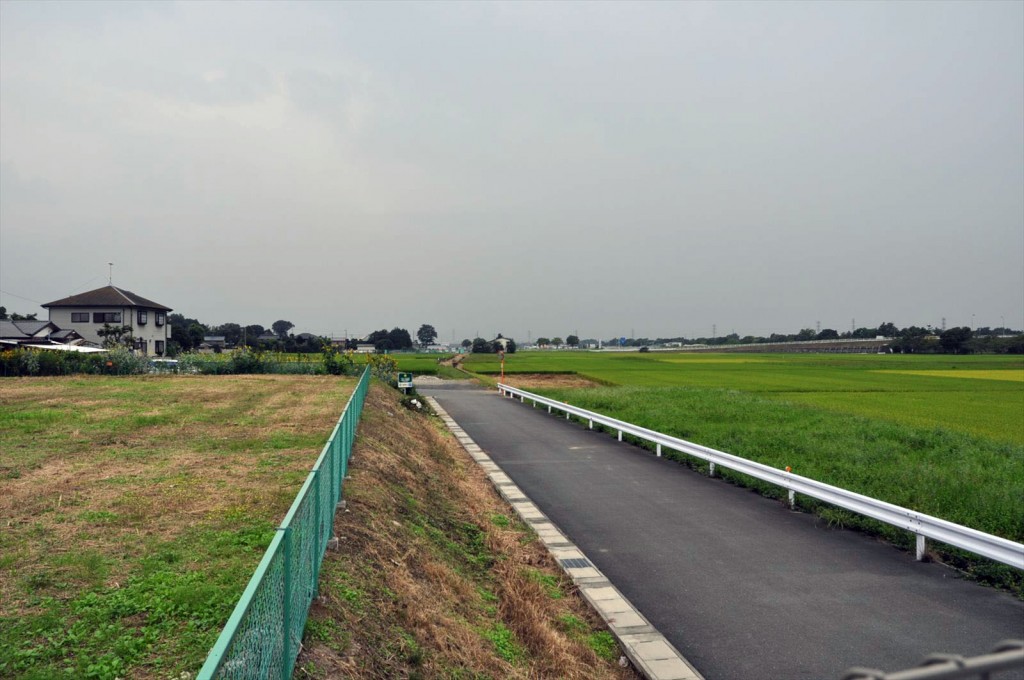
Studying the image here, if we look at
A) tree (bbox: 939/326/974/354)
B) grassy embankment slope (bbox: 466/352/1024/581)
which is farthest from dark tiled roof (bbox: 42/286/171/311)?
tree (bbox: 939/326/974/354)

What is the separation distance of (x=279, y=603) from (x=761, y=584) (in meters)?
5.60

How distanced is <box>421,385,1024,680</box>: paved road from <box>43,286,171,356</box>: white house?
60.7 metres

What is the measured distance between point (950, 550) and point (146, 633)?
882 centimetres

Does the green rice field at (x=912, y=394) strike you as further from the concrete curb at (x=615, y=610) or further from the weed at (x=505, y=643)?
the weed at (x=505, y=643)

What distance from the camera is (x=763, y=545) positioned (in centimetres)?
909

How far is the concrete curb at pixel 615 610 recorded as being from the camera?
5.68 meters

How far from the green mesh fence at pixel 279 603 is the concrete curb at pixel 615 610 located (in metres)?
2.77

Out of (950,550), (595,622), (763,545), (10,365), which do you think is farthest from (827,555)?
(10,365)

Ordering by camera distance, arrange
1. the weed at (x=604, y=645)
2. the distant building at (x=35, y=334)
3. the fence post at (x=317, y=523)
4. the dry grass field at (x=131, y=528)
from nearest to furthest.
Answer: the dry grass field at (x=131, y=528)
the fence post at (x=317, y=523)
the weed at (x=604, y=645)
the distant building at (x=35, y=334)

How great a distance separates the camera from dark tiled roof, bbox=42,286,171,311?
206 ft

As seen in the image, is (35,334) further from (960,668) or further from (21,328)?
(960,668)

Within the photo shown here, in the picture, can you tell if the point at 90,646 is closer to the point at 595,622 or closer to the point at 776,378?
the point at 595,622

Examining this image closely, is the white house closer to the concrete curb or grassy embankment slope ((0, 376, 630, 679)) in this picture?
grassy embankment slope ((0, 376, 630, 679))

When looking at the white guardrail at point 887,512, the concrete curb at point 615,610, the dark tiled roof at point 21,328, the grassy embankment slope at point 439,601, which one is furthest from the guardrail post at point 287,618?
the dark tiled roof at point 21,328
